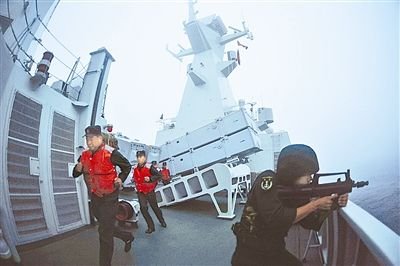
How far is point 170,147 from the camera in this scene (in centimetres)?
81

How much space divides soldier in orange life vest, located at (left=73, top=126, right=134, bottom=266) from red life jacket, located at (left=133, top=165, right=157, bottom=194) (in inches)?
1.8

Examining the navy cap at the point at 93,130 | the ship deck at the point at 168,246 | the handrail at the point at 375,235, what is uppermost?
the navy cap at the point at 93,130

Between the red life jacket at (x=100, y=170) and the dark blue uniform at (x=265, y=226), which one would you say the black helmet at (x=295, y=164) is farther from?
the red life jacket at (x=100, y=170)

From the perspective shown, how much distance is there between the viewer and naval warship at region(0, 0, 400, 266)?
0.72 meters

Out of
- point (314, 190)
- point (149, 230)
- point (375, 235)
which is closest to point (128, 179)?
point (149, 230)

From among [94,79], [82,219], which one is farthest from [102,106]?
[82,219]

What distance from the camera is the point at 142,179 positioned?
78 cm

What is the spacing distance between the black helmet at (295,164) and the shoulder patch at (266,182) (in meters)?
0.02

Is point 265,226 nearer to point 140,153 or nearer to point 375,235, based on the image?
point 375,235

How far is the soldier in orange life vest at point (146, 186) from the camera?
2.53ft

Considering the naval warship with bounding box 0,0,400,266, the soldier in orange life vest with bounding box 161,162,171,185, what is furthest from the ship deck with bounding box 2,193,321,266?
the soldier in orange life vest with bounding box 161,162,171,185

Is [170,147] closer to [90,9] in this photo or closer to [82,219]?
[82,219]

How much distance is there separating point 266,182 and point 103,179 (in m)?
0.46

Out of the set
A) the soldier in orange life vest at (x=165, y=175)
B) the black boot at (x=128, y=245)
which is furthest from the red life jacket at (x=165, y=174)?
the black boot at (x=128, y=245)
